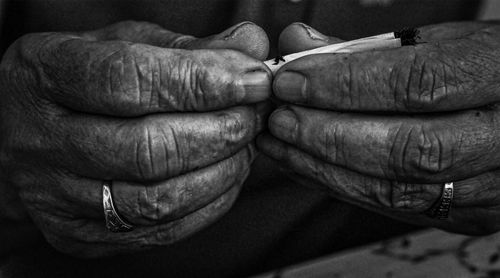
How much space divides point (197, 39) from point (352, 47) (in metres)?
0.33

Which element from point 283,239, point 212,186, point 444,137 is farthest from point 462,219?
point 212,186

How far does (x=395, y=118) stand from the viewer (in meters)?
0.84

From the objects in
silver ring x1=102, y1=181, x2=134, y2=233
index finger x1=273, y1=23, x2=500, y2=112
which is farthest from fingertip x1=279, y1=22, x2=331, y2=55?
silver ring x1=102, y1=181, x2=134, y2=233

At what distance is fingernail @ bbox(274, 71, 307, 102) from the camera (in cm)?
84

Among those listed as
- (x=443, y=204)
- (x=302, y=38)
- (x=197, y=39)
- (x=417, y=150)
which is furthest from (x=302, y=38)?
(x=443, y=204)

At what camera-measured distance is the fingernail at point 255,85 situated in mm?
821

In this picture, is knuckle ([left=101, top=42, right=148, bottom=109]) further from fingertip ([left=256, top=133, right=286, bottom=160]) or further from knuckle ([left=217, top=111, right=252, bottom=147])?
fingertip ([left=256, top=133, right=286, bottom=160])

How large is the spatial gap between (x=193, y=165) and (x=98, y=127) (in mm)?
189

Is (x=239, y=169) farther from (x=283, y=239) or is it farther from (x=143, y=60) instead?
(x=283, y=239)

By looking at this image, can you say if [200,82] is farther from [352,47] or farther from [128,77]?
[352,47]

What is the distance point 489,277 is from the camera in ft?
3.84

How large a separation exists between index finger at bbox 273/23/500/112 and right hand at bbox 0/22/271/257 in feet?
0.28

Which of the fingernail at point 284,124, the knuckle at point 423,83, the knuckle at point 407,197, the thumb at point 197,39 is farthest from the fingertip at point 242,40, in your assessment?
the knuckle at point 407,197

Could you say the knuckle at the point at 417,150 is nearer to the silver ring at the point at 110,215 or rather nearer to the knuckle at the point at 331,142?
the knuckle at the point at 331,142
